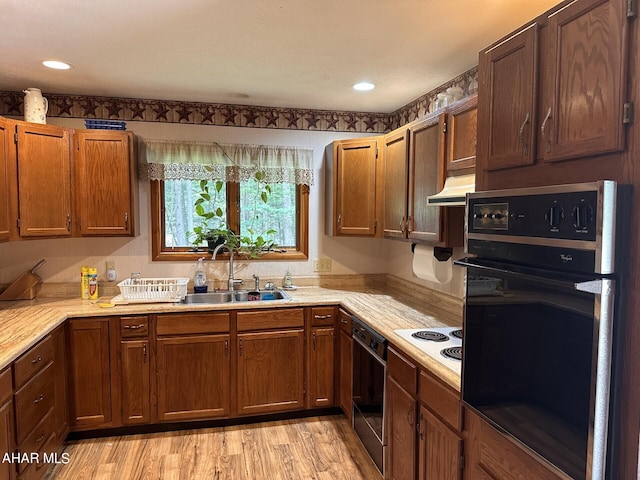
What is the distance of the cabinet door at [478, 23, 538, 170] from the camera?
126 centimetres

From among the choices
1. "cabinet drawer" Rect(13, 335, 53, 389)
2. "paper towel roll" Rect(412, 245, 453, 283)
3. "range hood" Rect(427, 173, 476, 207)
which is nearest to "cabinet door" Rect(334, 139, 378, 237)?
"paper towel roll" Rect(412, 245, 453, 283)

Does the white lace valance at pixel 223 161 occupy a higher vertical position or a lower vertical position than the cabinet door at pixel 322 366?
higher

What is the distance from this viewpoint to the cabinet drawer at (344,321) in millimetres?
2910

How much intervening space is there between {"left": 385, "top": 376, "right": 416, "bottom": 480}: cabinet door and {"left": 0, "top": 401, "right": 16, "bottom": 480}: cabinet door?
1.77 m

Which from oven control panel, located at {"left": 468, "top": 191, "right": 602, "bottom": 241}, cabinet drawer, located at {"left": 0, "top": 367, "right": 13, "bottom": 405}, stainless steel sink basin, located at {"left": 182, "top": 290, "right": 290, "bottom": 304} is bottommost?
cabinet drawer, located at {"left": 0, "top": 367, "right": 13, "bottom": 405}

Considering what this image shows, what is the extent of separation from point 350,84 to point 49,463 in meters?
2.93

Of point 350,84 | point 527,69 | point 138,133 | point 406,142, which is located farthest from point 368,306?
point 138,133

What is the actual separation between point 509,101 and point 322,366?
2.29 m

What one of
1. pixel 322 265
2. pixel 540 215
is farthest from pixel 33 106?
pixel 540 215

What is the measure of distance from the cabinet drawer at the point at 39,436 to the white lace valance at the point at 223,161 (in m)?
1.73

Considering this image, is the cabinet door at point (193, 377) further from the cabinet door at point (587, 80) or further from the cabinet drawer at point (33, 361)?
the cabinet door at point (587, 80)

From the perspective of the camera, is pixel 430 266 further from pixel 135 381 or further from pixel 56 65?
pixel 56 65

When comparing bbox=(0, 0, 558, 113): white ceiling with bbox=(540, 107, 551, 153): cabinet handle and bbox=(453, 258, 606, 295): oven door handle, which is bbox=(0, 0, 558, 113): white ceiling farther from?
bbox=(453, 258, 606, 295): oven door handle

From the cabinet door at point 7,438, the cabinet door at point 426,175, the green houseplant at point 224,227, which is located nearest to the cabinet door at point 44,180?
the green houseplant at point 224,227
